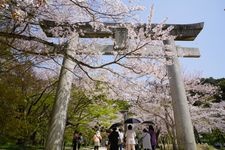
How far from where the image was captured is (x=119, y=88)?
7.59 m

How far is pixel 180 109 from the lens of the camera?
866 cm

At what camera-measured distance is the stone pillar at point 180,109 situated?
8.32 meters

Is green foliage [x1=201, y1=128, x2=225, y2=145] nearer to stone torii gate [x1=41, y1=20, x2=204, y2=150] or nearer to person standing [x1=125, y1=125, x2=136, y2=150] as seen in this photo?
person standing [x1=125, y1=125, x2=136, y2=150]

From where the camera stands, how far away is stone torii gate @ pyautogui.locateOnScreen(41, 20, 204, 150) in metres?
7.20

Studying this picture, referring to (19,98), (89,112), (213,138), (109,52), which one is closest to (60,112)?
(109,52)

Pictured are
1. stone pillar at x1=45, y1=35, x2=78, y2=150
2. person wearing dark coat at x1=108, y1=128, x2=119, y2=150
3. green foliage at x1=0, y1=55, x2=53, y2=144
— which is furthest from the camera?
person wearing dark coat at x1=108, y1=128, x2=119, y2=150

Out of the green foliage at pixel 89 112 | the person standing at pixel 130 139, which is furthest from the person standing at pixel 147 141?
the green foliage at pixel 89 112

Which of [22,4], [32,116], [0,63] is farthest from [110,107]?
[22,4]

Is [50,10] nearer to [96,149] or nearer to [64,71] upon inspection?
[64,71]

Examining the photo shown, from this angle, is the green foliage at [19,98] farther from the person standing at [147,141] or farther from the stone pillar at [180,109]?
the stone pillar at [180,109]

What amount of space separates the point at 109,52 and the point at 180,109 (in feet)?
10.8

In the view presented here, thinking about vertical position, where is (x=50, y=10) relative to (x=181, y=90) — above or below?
above

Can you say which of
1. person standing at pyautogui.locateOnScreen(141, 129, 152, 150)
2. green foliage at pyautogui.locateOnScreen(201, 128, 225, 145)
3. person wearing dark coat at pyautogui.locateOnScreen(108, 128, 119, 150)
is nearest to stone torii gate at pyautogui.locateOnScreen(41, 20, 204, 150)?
person standing at pyautogui.locateOnScreen(141, 129, 152, 150)

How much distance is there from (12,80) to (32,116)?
4740 millimetres
